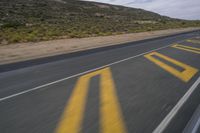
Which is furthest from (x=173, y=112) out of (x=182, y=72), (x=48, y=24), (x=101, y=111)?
(x=48, y=24)

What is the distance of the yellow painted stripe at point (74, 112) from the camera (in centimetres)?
449

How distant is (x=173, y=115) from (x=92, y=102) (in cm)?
181

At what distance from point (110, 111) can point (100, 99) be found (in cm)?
86

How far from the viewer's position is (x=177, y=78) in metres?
8.23

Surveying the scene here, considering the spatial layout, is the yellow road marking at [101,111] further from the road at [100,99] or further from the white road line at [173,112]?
the white road line at [173,112]

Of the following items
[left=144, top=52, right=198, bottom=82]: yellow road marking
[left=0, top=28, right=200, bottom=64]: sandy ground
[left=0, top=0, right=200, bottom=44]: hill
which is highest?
[left=144, top=52, right=198, bottom=82]: yellow road marking

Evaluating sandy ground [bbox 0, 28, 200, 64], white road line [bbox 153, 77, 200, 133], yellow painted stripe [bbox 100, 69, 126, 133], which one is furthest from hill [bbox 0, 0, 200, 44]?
white road line [bbox 153, 77, 200, 133]

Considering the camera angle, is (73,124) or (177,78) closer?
(73,124)

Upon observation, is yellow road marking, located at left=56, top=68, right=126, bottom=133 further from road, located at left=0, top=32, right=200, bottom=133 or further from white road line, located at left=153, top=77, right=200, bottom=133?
white road line, located at left=153, top=77, right=200, bottom=133

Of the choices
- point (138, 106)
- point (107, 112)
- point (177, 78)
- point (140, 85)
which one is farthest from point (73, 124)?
point (177, 78)

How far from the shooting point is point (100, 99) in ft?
20.2

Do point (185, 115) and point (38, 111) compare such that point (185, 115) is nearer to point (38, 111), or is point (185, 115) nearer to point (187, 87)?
point (187, 87)

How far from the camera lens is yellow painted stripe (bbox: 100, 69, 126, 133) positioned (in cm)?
446

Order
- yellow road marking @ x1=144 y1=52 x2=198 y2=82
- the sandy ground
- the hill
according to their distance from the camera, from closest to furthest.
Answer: yellow road marking @ x1=144 y1=52 x2=198 y2=82, the sandy ground, the hill
